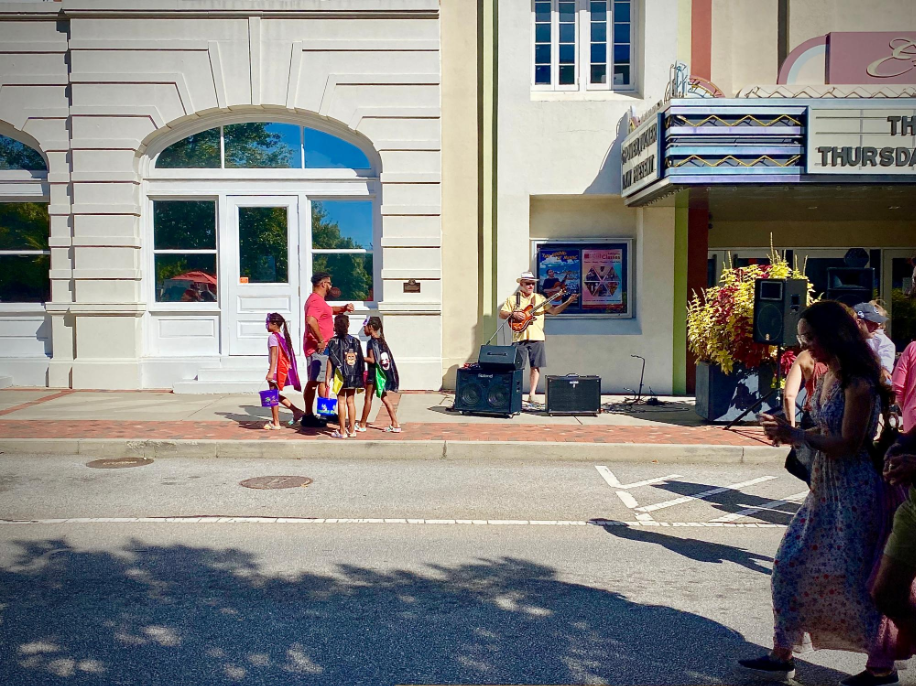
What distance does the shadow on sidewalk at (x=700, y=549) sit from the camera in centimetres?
604

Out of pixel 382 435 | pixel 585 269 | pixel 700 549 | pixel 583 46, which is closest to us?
pixel 700 549

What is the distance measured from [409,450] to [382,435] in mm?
665

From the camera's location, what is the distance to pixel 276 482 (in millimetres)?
8414

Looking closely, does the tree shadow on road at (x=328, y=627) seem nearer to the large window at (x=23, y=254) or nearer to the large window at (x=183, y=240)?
the large window at (x=183, y=240)

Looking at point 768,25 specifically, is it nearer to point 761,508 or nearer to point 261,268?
point 261,268

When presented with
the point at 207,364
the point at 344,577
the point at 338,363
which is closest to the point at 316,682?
the point at 344,577

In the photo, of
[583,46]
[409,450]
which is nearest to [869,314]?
[409,450]

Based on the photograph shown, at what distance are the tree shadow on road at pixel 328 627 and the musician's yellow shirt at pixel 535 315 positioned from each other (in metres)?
7.25

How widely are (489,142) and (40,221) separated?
7.75 meters

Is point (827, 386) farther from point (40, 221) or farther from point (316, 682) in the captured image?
point (40, 221)

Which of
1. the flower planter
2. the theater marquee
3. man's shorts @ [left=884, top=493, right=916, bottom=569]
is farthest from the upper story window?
man's shorts @ [left=884, top=493, right=916, bottom=569]

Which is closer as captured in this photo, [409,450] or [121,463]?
[121,463]

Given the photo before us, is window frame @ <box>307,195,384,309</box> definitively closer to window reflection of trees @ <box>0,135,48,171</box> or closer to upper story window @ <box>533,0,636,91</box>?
upper story window @ <box>533,0,636,91</box>

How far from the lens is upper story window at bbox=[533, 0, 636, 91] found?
1434 cm
